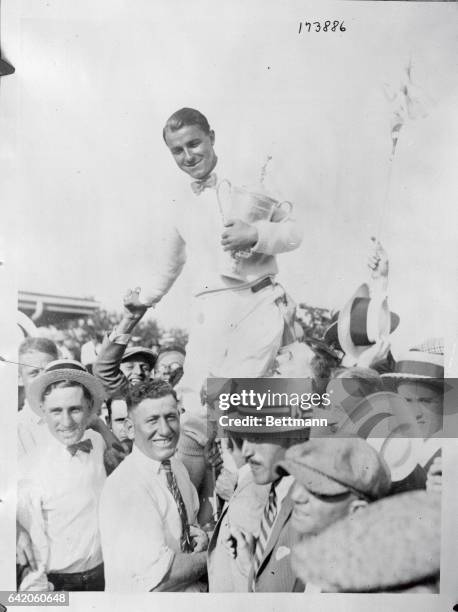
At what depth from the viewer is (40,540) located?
2.06 metres

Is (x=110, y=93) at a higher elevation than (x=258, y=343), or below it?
higher

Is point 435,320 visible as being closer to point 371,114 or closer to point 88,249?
point 371,114

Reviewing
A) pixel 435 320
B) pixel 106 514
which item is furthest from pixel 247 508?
pixel 435 320

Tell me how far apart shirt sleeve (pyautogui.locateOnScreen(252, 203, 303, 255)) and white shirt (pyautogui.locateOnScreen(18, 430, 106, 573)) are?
27.2 inches

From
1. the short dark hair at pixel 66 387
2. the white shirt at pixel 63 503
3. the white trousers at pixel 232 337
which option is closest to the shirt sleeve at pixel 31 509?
the white shirt at pixel 63 503

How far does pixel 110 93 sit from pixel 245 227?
1.67ft

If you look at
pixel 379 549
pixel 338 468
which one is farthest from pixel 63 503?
pixel 379 549

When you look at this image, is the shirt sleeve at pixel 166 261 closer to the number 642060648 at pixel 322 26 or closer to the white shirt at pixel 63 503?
the white shirt at pixel 63 503

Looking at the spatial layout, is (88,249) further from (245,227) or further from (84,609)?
(84,609)

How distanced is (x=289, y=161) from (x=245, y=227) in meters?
0.21

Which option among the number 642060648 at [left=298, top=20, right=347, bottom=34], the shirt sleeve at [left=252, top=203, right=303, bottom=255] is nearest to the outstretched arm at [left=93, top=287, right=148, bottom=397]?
the shirt sleeve at [left=252, top=203, right=303, bottom=255]

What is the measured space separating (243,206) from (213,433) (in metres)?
0.62

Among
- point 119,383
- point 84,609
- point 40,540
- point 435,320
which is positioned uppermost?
point 435,320

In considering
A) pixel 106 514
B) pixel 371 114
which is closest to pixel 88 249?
pixel 106 514
